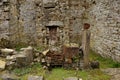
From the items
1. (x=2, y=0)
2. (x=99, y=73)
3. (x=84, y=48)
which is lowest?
(x=99, y=73)

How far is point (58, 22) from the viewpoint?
47.7 ft

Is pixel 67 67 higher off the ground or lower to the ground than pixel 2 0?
lower

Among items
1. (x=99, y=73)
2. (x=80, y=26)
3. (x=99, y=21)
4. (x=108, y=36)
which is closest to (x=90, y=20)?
(x=80, y=26)

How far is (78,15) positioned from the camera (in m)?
15.8

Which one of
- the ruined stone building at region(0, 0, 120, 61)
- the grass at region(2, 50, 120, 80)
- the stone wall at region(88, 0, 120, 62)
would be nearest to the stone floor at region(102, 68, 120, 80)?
the grass at region(2, 50, 120, 80)

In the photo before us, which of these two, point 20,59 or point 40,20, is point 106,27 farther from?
point 20,59

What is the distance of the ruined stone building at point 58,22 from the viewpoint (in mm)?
12148

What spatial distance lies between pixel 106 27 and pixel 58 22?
3.22 m

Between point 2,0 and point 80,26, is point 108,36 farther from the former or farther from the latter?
point 2,0

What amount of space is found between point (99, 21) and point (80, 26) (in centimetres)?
244

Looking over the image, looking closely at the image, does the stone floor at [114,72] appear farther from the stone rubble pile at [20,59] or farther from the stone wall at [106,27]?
the stone rubble pile at [20,59]

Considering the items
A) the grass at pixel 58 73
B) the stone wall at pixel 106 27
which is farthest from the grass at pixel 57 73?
the stone wall at pixel 106 27

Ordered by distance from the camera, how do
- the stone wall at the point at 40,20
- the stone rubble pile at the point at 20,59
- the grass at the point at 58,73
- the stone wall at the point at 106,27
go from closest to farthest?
1. the grass at the point at 58,73
2. the stone rubble pile at the point at 20,59
3. the stone wall at the point at 106,27
4. the stone wall at the point at 40,20

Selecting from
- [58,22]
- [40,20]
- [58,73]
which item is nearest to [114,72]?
[58,73]
